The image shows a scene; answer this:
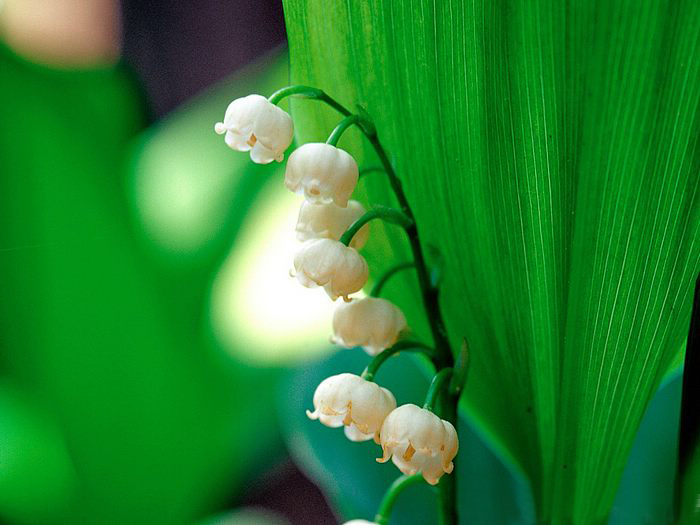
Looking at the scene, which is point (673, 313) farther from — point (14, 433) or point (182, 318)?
point (14, 433)

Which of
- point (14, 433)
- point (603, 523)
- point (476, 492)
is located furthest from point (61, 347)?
point (603, 523)

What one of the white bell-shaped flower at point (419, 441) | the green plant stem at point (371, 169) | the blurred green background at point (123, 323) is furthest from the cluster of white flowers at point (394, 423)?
the blurred green background at point (123, 323)

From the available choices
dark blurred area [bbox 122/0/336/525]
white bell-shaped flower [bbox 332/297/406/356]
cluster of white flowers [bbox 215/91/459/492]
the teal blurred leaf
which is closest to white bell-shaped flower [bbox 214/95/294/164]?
cluster of white flowers [bbox 215/91/459/492]

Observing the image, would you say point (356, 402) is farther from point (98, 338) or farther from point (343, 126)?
point (98, 338)

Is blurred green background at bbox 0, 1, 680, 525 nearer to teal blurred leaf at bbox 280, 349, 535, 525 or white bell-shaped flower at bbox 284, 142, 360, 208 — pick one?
teal blurred leaf at bbox 280, 349, 535, 525

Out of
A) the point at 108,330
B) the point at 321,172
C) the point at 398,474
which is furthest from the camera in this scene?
the point at 108,330

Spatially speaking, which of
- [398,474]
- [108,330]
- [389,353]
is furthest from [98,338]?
[389,353]
